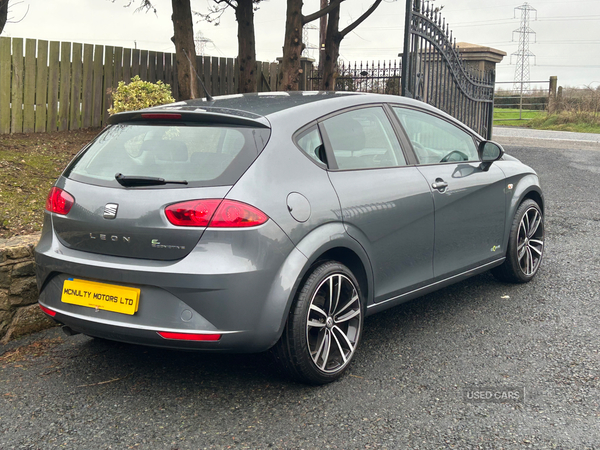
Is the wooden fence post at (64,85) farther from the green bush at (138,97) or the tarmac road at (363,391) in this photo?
the tarmac road at (363,391)

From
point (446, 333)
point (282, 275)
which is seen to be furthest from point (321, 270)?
point (446, 333)

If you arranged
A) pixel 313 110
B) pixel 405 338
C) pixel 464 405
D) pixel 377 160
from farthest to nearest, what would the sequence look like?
→ 1. pixel 405 338
2. pixel 377 160
3. pixel 313 110
4. pixel 464 405

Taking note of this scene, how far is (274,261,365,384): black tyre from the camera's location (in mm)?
3322

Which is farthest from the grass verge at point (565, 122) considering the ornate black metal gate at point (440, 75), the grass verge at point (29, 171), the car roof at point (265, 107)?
the car roof at point (265, 107)

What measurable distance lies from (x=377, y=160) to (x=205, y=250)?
1.45 meters

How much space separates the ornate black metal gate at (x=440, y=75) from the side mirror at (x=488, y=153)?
209 inches

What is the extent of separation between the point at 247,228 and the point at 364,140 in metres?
1.28

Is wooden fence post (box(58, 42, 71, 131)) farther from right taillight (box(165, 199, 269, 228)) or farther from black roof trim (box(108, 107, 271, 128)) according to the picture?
right taillight (box(165, 199, 269, 228))

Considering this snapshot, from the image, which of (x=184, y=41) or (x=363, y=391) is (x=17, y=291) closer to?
(x=363, y=391)

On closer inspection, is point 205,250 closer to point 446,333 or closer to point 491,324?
point 446,333

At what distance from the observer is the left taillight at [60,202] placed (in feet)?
11.3

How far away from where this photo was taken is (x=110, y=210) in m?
3.25

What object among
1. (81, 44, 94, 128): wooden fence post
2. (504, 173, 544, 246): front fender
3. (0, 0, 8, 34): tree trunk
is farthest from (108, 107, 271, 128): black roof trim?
(81, 44, 94, 128): wooden fence post

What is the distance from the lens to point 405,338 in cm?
430
